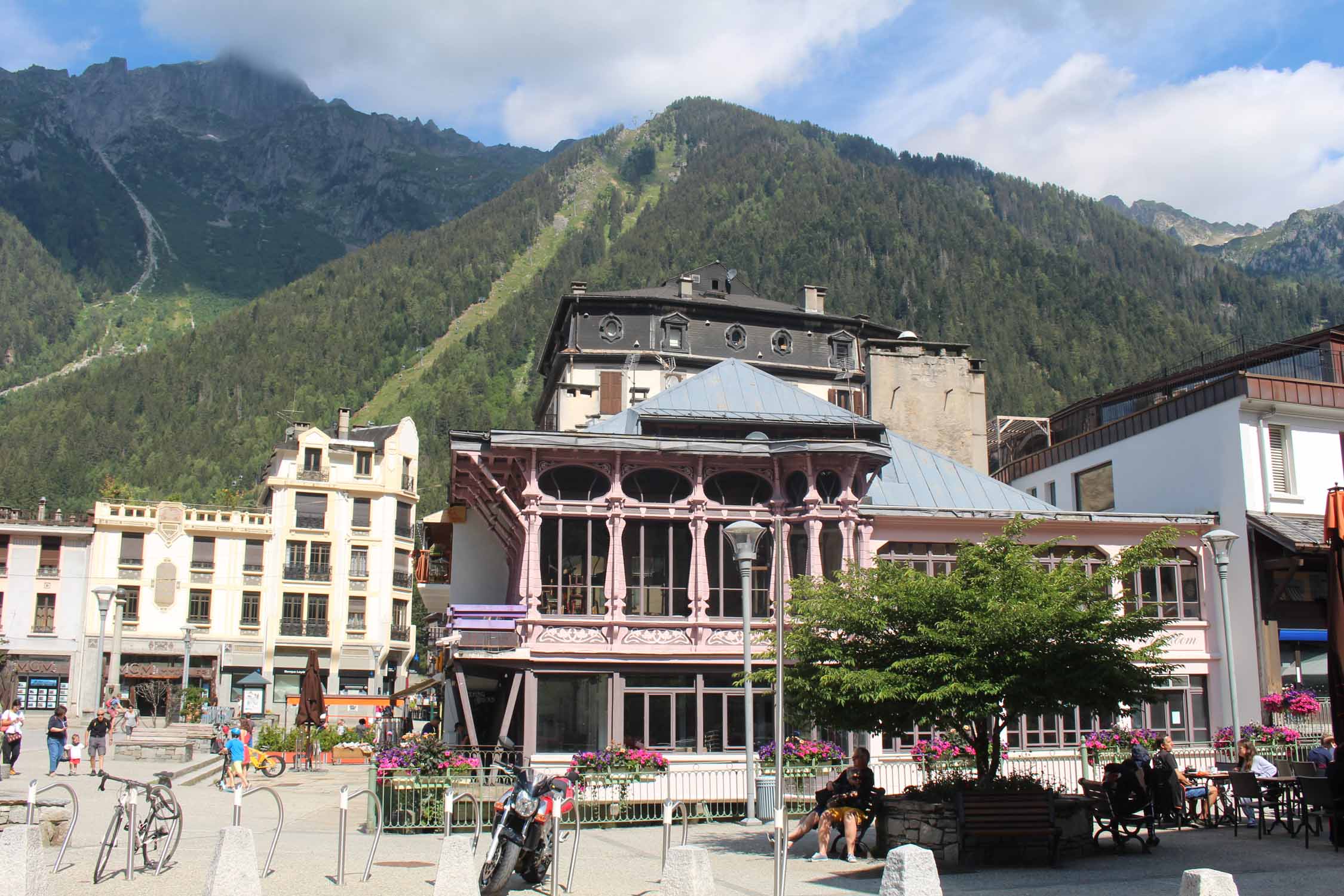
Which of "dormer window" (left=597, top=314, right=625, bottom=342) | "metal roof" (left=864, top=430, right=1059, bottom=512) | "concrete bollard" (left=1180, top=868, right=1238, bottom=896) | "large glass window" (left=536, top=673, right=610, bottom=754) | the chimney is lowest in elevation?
"concrete bollard" (left=1180, top=868, right=1238, bottom=896)

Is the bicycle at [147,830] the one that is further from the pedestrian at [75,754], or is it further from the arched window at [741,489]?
the pedestrian at [75,754]

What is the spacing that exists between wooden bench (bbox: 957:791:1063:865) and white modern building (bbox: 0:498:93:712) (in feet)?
198

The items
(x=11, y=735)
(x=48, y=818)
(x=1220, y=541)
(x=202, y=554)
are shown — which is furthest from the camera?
(x=202, y=554)

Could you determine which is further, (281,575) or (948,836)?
(281,575)

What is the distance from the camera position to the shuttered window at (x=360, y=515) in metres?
74.6

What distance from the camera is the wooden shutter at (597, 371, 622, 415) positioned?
54531 mm

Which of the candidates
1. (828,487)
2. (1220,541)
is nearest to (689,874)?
(1220,541)

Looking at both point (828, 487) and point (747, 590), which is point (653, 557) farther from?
point (747, 590)

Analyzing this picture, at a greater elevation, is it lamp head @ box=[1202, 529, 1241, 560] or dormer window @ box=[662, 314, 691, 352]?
dormer window @ box=[662, 314, 691, 352]

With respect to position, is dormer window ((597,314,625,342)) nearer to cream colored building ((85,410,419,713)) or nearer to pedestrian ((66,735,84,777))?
cream colored building ((85,410,419,713))

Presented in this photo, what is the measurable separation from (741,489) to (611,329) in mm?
29226

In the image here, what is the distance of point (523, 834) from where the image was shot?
1420 centimetres

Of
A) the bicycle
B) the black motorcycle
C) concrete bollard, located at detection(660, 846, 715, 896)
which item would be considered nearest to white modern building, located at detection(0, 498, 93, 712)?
the bicycle

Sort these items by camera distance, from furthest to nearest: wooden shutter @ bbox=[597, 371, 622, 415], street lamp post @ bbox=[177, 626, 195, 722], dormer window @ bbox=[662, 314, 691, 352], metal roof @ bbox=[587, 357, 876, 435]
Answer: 1. dormer window @ bbox=[662, 314, 691, 352]
2. wooden shutter @ bbox=[597, 371, 622, 415]
3. street lamp post @ bbox=[177, 626, 195, 722]
4. metal roof @ bbox=[587, 357, 876, 435]
